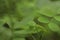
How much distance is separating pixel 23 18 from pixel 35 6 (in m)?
0.12

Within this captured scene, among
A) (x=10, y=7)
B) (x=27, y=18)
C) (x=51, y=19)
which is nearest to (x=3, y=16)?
→ (x=10, y=7)

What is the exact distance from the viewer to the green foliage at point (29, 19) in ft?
3.07

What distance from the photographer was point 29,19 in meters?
0.98

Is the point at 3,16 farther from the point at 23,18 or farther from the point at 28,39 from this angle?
the point at 28,39

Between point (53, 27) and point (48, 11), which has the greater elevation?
point (48, 11)

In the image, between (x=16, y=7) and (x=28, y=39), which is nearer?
(x=28, y=39)

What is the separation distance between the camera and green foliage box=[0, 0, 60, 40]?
936 mm

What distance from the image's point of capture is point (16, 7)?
111 centimetres

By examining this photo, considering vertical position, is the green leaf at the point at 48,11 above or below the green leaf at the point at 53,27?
above

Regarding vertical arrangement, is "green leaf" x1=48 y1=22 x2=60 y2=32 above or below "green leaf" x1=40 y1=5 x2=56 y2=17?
below

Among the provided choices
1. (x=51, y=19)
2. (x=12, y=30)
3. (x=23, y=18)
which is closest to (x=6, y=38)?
(x=12, y=30)

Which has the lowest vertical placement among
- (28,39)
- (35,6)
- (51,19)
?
(28,39)

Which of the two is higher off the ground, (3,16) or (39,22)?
(3,16)

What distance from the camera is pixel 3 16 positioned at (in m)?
1.07
